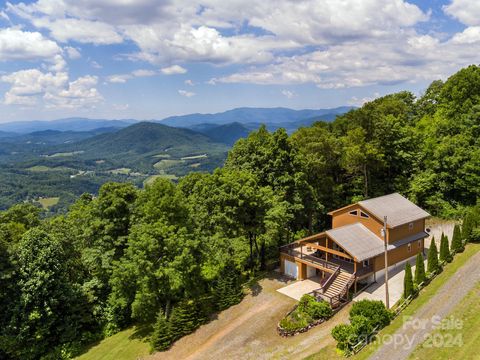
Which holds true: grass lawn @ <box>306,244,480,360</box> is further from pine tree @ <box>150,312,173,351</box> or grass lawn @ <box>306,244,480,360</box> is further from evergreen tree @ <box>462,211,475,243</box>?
pine tree @ <box>150,312,173,351</box>

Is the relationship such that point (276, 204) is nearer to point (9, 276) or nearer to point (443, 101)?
point (9, 276)

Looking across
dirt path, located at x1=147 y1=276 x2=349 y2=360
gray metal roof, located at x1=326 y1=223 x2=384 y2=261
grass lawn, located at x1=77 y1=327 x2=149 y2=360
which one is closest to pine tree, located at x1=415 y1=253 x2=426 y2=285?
gray metal roof, located at x1=326 y1=223 x2=384 y2=261

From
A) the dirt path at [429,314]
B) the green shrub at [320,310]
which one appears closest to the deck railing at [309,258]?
the green shrub at [320,310]

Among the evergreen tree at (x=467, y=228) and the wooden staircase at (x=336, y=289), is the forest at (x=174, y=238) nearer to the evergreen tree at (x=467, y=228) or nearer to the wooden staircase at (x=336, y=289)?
the evergreen tree at (x=467, y=228)

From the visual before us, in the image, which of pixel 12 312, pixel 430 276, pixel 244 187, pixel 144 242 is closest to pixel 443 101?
pixel 430 276

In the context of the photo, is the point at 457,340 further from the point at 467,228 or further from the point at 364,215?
the point at 467,228
